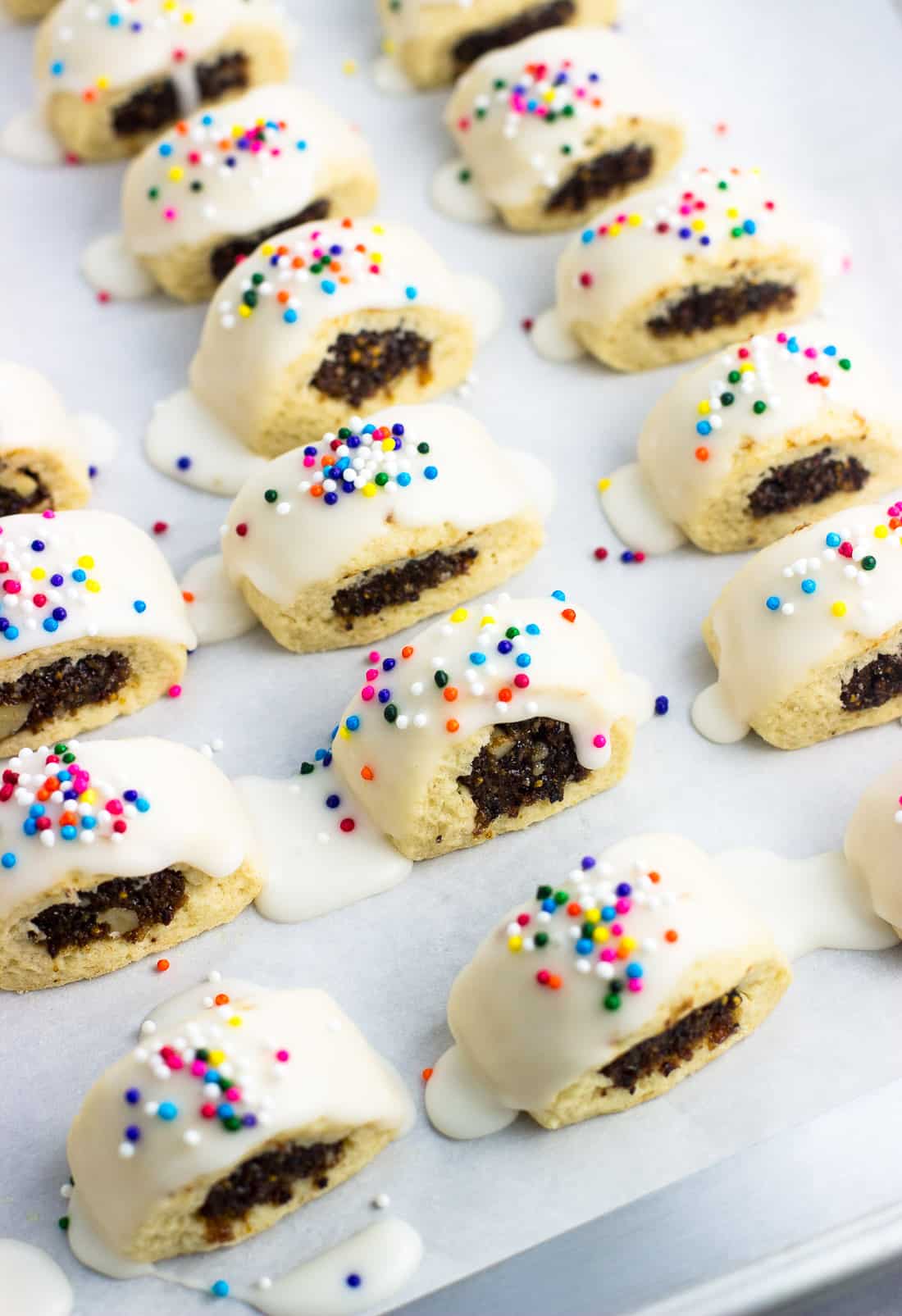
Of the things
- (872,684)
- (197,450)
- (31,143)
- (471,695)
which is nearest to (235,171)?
(197,450)

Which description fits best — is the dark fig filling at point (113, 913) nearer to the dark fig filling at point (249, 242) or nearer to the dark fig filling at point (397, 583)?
the dark fig filling at point (397, 583)

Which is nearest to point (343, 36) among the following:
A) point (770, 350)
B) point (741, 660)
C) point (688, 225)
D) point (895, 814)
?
point (688, 225)

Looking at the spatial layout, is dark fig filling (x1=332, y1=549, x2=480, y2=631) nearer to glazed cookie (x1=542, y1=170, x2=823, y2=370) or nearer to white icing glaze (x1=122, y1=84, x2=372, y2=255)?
glazed cookie (x1=542, y1=170, x2=823, y2=370)

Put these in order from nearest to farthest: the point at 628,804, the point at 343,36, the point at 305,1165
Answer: the point at 305,1165, the point at 628,804, the point at 343,36

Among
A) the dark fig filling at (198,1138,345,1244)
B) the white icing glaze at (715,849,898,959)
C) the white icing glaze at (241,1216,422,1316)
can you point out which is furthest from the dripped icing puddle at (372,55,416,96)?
the white icing glaze at (241,1216,422,1316)

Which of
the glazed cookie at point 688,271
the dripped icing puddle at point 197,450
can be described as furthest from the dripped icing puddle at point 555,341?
the dripped icing puddle at point 197,450

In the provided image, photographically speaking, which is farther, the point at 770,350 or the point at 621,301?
the point at 621,301

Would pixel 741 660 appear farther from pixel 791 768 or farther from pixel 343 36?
pixel 343 36
